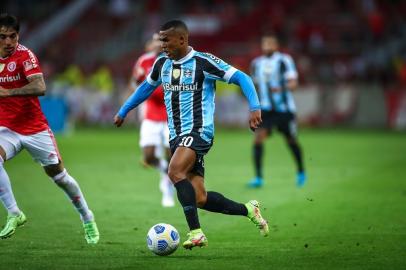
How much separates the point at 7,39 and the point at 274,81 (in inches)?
298

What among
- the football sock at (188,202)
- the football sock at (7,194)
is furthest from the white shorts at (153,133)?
the football sock at (188,202)

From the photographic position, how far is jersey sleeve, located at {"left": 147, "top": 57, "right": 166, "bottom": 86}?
911 centimetres

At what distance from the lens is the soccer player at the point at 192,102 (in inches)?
344

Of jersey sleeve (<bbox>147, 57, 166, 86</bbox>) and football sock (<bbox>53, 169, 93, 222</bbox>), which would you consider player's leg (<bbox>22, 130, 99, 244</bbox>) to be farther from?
jersey sleeve (<bbox>147, 57, 166, 86</bbox>)

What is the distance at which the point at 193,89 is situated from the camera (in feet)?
29.1

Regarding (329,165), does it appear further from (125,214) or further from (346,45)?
(346,45)

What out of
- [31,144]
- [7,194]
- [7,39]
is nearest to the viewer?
[7,39]

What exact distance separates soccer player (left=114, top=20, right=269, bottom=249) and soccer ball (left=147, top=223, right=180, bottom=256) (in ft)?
1.42

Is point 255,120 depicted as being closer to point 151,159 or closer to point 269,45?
point 151,159

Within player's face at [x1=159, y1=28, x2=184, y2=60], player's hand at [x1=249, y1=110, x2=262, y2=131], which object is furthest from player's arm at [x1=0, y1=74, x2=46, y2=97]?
player's hand at [x1=249, y1=110, x2=262, y2=131]

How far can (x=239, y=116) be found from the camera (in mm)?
32125

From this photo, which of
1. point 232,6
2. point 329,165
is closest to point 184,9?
point 232,6

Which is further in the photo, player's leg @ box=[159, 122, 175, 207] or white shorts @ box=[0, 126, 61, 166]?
player's leg @ box=[159, 122, 175, 207]

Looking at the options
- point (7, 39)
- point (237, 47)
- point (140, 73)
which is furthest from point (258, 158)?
point (237, 47)
